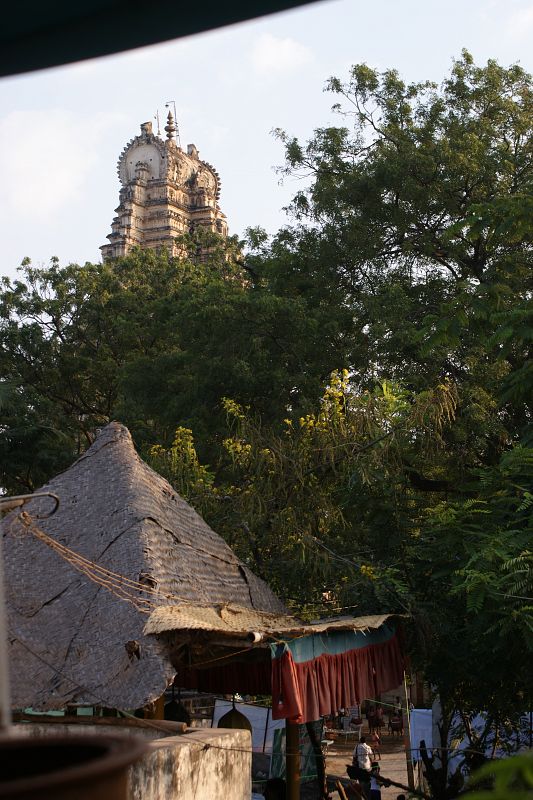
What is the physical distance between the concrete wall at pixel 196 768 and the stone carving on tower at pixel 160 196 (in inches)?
1068

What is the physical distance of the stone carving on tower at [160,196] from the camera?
34.4 metres

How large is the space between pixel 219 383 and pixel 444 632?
23.3ft

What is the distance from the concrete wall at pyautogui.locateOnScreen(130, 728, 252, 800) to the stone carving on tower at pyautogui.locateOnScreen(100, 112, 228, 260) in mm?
27133

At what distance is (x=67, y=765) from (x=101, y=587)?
248 inches

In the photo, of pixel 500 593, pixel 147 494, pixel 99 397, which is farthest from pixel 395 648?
pixel 99 397

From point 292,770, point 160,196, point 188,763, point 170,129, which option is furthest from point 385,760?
point 170,129

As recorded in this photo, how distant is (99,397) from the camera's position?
82.5 feet

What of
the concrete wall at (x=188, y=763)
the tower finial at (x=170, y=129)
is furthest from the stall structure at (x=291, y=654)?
the tower finial at (x=170, y=129)

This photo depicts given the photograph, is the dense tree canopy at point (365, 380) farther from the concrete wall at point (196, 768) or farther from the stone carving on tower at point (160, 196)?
the stone carving on tower at point (160, 196)

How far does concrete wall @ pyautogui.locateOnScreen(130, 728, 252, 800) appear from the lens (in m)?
6.07

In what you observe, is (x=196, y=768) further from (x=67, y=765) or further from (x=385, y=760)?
(x=385, y=760)

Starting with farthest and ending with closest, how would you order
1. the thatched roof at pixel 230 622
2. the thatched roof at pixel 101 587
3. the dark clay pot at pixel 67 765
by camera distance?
the thatched roof at pixel 101 587 → the thatched roof at pixel 230 622 → the dark clay pot at pixel 67 765

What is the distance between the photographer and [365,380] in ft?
51.5

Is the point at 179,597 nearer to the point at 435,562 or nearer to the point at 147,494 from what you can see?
the point at 147,494
